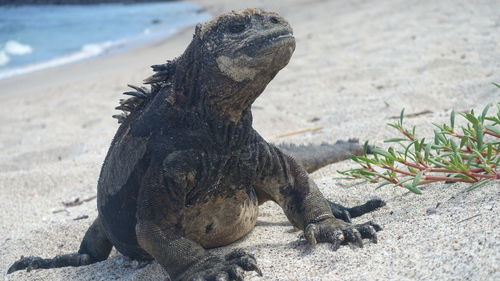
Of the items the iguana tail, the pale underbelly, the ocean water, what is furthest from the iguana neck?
the ocean water

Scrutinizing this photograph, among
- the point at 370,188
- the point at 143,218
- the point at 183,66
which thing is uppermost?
the point at 183,66

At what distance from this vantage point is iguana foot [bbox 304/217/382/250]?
2.78 metres

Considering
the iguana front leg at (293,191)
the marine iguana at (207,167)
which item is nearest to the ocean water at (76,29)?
the marine iguana at (207,167)

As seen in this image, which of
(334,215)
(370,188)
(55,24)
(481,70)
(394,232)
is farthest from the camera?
(55,24)

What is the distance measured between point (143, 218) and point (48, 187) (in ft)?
8.89

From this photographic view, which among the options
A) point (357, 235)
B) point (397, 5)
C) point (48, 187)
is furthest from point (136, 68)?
point (357, 235)

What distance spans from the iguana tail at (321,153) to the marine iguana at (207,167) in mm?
1181

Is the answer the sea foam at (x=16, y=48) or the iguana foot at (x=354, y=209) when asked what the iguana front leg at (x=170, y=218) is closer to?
the iguana foot at (x=354, y=209)

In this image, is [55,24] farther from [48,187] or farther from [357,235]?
[357,235]

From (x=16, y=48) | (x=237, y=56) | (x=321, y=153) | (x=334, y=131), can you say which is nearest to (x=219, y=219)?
(x=237, y=56)

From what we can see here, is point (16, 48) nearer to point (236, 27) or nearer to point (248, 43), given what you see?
point (236, 27)

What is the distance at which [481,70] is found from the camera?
20.9ft

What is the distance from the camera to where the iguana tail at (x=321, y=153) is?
461 centimetres

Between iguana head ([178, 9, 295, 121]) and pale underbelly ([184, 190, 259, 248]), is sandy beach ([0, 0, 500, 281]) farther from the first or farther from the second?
iguana head ([178, 9, 295, 121])
